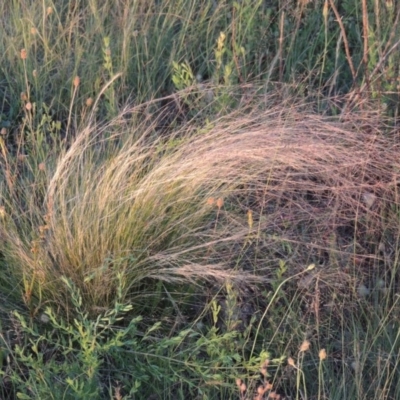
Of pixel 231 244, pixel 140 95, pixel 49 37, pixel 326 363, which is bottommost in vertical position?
pixel 326 363

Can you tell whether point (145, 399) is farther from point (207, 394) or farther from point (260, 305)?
point (260, 305)

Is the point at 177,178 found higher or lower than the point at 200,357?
higher

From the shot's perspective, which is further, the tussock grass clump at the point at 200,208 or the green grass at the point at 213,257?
the tussock grass clump at the point at 200,208

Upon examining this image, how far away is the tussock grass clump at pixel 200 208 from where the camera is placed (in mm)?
2518

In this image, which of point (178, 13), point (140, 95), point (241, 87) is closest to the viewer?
point (241, 87)

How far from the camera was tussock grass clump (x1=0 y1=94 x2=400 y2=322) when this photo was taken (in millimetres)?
2518

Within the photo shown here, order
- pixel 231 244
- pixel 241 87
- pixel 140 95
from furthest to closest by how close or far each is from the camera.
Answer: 1. pixel 140 95
2. pixel 241 87
3. pixel 231 244

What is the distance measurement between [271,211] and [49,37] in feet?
4.83

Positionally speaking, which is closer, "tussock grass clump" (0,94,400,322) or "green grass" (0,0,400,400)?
"green grass" (0,0,400,400)

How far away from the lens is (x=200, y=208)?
2.67m

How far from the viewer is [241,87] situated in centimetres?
307

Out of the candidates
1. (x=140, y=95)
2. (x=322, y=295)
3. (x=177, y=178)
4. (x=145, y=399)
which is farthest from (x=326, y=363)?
(x=140, y=95)

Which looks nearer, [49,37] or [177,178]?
[177,178]

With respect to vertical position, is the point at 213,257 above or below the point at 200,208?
below
